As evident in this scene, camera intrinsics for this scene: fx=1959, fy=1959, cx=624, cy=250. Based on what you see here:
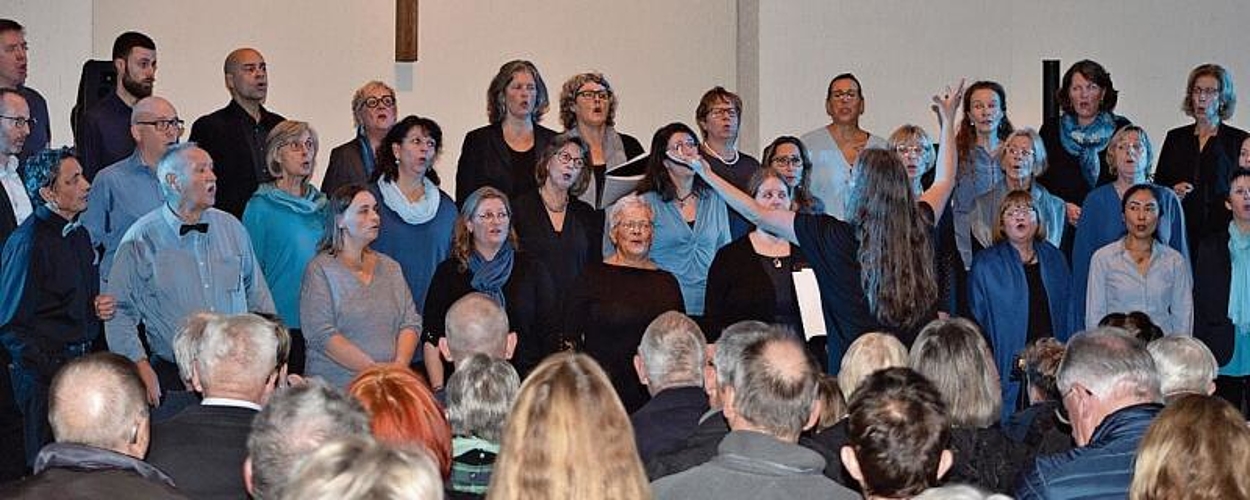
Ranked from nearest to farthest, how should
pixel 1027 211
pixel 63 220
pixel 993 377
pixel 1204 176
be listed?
pixel 993 377, pixel 63 220, pixel 1027 211, pixel 1204 176

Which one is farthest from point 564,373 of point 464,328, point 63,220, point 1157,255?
point 1157,255

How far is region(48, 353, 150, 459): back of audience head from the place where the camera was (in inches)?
165

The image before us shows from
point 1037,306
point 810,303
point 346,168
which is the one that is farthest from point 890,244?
point 346,168

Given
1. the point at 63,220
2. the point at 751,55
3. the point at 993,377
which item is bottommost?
the point at 993,377

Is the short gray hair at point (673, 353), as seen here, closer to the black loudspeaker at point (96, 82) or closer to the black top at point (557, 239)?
the black top at point (557, 239)

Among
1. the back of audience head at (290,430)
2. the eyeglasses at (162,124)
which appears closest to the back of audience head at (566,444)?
the back of audience head at (290,430)

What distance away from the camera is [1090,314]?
342 inches

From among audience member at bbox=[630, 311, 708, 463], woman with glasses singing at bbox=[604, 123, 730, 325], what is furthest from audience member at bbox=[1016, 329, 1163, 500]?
woman with glasses singing at bbox=[604, 123, 730, 325]

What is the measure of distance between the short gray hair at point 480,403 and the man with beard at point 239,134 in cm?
365

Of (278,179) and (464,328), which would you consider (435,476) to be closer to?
(464,328)

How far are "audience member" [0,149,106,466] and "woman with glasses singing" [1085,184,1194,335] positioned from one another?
14.0ft

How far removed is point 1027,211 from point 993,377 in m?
3.25

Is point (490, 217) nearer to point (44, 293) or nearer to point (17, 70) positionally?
point (44, 293)

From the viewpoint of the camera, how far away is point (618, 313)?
7445 millimetres
